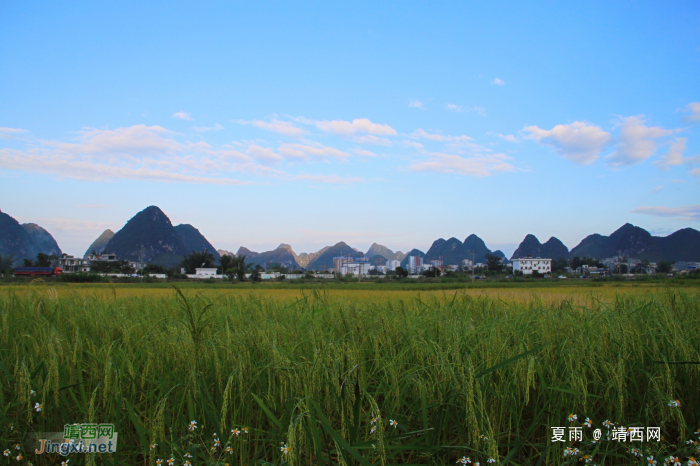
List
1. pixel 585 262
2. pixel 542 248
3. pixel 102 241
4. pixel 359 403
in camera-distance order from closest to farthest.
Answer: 1. pixel 359 403
2. pixel 585 262
3. pixel 542 248
4. pixel 102 241

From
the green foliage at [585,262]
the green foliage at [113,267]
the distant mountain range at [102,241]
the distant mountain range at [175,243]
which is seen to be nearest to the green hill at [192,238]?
the distant mountain range at [175,243]

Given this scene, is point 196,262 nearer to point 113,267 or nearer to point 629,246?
point 113,267

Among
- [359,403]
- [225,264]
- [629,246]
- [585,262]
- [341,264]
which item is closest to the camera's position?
[359,403]

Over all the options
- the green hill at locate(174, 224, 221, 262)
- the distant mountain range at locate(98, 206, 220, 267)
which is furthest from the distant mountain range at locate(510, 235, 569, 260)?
the green hill at locate(174, 224, 221, 262)

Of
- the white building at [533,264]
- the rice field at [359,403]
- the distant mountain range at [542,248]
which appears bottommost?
the white building at [533,264]

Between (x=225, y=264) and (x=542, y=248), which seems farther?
(x=542, y=248)

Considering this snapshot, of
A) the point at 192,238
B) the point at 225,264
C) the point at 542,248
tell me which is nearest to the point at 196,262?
the point at 225,264

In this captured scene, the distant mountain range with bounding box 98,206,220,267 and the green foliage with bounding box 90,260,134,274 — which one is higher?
the distant mountain range with bounding box 98,206,220,267

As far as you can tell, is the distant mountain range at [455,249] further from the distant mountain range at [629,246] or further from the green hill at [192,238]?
the green hill at [192,238]

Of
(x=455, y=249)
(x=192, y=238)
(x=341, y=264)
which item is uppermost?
(x=192, y=238)

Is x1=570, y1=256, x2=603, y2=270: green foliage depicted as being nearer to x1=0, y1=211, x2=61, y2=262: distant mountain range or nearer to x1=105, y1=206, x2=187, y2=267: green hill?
x1=105, y1=206, x2=187, y2=267: green hill

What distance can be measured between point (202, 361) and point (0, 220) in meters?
130

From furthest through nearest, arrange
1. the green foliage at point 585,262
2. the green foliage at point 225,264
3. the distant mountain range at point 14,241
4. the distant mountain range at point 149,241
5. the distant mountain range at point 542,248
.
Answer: the distant mountain range at point 542,248
the distant mountain range at point 149,241
the distant mountain range at point 14,241
the green foliage at point 585,262
the green foliage at point 225,264

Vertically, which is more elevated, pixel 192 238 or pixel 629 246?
pixel 192 238
